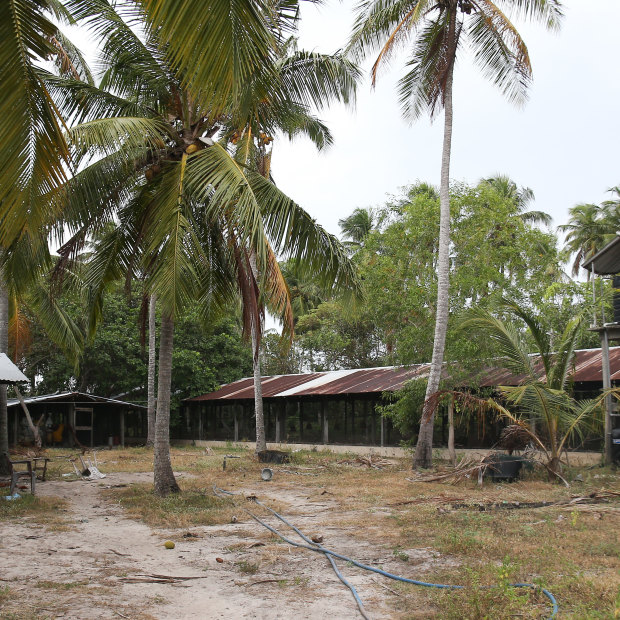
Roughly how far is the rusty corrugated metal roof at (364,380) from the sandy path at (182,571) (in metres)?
10.5

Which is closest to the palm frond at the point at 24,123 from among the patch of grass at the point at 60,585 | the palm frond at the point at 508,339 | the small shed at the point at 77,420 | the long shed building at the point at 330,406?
the patch of grass at the point at 60,585

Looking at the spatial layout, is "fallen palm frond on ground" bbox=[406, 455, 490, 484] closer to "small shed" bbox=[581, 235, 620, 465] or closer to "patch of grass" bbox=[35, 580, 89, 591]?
"small shed" bbox=[581, 235, 620, 465]

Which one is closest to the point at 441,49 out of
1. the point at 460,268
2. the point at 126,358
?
the point at 460,268

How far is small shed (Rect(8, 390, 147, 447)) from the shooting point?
90.7 ft

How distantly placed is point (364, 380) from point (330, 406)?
79.6 inches

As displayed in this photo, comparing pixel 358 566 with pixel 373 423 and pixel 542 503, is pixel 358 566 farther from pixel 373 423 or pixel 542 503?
pixel 373 423

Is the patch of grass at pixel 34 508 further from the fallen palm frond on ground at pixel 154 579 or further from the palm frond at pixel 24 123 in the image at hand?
the palm frond at pixel 24 123

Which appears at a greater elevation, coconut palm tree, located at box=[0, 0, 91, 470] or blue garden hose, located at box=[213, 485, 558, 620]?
coconut palm tree, located at box=[0, 0, 91, 470]

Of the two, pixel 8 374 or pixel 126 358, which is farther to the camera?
pixel 126 358

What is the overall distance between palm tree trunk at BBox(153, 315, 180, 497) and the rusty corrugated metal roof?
30.5 feet

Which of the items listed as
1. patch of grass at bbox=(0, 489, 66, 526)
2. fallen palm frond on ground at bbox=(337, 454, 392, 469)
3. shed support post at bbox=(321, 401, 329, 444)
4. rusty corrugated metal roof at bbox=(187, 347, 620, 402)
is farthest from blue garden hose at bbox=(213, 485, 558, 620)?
shed support post at bbox=(321, 401, 329, 444)

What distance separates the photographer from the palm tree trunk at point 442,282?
15742 millimetres

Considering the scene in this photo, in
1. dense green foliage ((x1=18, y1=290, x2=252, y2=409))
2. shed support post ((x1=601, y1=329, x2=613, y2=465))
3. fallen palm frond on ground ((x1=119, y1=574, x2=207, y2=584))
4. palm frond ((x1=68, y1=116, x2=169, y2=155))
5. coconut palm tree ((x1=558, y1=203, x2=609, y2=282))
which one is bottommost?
fallen palm frond on ground ((x1=119, y1=574, x2=207, y2=584))

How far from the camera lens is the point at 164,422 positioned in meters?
11.3
